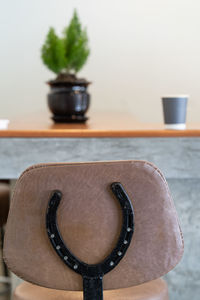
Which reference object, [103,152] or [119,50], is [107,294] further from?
[119,50]

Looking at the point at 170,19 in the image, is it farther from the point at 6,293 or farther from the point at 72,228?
the point at 72,228

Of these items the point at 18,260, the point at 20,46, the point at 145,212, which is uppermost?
the point at 20,46

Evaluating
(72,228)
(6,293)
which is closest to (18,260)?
(72,228)

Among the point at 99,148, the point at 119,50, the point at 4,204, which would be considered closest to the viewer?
the point at 99,148

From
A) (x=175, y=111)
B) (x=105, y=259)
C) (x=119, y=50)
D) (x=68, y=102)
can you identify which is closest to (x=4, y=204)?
(x=68, y=102)

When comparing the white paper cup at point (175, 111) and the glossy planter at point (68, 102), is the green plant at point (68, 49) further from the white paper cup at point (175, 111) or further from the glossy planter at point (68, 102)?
the white paper cup at point (175, 111)

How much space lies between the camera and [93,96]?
4555 mm

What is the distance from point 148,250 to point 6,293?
144cm

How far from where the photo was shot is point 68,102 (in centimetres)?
207

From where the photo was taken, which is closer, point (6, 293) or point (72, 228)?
point (72, 228)

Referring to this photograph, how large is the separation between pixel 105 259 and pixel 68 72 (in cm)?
122

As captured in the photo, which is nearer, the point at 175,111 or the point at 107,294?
the point at 107,294

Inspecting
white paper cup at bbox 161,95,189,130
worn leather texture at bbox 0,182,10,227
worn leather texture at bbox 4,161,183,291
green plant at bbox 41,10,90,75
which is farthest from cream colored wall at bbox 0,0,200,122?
worn leather texture at bbox 4,161,183,291

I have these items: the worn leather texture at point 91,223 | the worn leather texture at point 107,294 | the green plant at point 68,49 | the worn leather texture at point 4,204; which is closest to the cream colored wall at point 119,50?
the green plant at point 68,49
